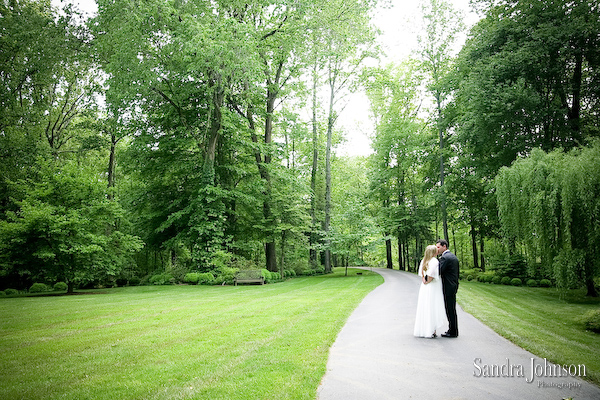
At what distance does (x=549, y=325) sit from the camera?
7949 millimetres

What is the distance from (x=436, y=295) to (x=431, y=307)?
267 millimetres

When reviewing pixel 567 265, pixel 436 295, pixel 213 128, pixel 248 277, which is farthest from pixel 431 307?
pixel 213 128

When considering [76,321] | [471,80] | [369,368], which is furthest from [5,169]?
[471,80]

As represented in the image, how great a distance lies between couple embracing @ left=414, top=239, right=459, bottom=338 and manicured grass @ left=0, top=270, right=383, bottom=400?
5.96ft

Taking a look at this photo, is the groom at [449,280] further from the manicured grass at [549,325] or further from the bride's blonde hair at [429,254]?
the manicured grass at [549,325]

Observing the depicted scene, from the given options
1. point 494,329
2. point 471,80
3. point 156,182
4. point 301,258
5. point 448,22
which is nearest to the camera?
point 494,329

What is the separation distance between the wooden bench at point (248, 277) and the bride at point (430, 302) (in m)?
14.2

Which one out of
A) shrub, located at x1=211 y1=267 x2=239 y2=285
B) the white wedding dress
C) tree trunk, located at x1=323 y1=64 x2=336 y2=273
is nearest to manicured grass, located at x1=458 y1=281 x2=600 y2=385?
the white wedding dress

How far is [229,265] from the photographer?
21125mm

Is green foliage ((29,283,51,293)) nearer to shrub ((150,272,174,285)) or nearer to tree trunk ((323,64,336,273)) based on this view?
shrub ((150,272,174,285))

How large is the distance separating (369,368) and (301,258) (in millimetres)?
28498

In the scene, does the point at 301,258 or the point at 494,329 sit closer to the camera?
the point at 494,329

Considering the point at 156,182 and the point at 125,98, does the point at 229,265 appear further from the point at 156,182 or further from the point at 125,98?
the point at 125,98

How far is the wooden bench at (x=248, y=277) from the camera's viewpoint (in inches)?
766
